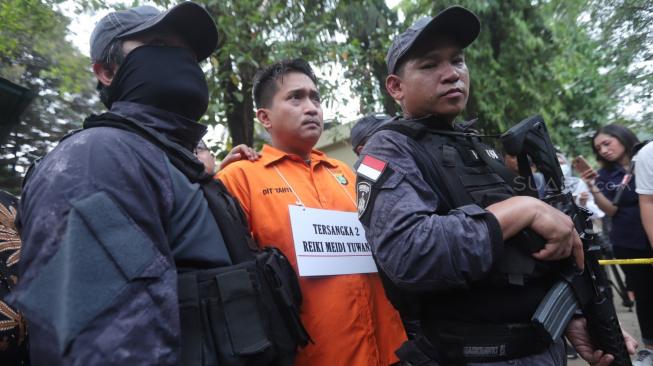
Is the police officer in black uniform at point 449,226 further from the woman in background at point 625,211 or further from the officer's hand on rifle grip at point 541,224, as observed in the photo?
the woman in background at point 625,211

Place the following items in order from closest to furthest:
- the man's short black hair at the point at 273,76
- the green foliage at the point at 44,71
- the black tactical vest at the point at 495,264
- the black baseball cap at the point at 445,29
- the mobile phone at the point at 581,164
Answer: the black tactical vest at the point at 495,264 < the black baseball cap at the point at 445,29 < the man's short black hair at the point at 273,76 < the mobile phone at the point at 581,164 < the green foliage at the point at 44,71

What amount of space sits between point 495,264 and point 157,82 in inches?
45.1

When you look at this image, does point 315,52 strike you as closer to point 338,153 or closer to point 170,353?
point 170,353

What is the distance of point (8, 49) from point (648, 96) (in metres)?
7.69

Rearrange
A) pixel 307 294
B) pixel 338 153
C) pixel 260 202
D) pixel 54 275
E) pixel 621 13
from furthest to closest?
1. pixel 338 153
2. pixel 621 13
3. pixel 260 202
4. pixel 307 294
5. pixel 54 275

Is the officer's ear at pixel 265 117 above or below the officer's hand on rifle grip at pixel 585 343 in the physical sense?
above

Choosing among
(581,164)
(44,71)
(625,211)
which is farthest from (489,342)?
(44,71)

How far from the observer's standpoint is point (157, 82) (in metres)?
1.31

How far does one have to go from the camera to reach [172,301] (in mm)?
995

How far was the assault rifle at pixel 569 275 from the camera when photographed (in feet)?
4.93

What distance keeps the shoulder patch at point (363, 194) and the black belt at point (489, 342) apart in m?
0.48

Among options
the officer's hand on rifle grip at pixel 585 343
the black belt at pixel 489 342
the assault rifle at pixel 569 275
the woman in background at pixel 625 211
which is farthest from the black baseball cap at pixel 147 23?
the woman in background at pixel 625 211

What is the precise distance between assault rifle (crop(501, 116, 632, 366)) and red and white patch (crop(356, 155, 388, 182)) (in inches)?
16.7

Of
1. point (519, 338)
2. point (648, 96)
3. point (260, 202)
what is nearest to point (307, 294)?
point (260, 202)
